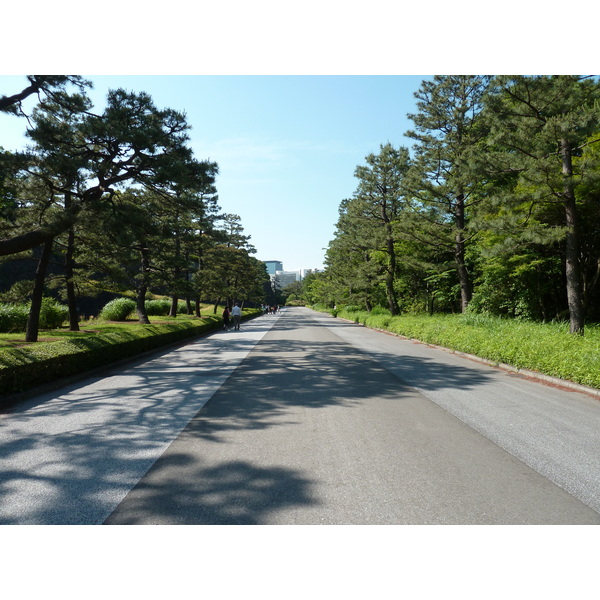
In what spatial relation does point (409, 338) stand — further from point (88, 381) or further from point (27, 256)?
point (27, 256)

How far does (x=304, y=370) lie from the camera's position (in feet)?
32.4

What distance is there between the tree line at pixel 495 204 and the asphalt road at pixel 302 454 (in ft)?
20.3

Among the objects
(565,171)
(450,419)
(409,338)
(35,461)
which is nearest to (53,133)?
(35,461)

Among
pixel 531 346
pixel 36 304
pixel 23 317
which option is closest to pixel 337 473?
pixel 531 346

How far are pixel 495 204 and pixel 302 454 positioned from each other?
35.1 feet

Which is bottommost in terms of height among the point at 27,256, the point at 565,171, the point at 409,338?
the point at 409,338

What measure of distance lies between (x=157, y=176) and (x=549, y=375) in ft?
38.6

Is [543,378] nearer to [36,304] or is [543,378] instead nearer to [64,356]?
[64,356]

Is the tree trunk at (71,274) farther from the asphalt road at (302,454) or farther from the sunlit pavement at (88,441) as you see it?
the asphalt road at (302,454)

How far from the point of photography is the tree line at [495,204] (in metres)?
10.8

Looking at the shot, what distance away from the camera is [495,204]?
11.7 meters

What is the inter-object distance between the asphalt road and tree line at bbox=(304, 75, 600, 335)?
20.3ft

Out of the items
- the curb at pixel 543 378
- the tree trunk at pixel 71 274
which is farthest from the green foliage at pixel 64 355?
the curb at pixel 543 378

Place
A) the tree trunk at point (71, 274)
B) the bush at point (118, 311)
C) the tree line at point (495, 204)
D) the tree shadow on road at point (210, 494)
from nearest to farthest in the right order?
the tree shadow on road at point (210, 494) → the tree line at point (495, 204) → the tree trunk at point (71, 274) → the bush at point (118, 311)
